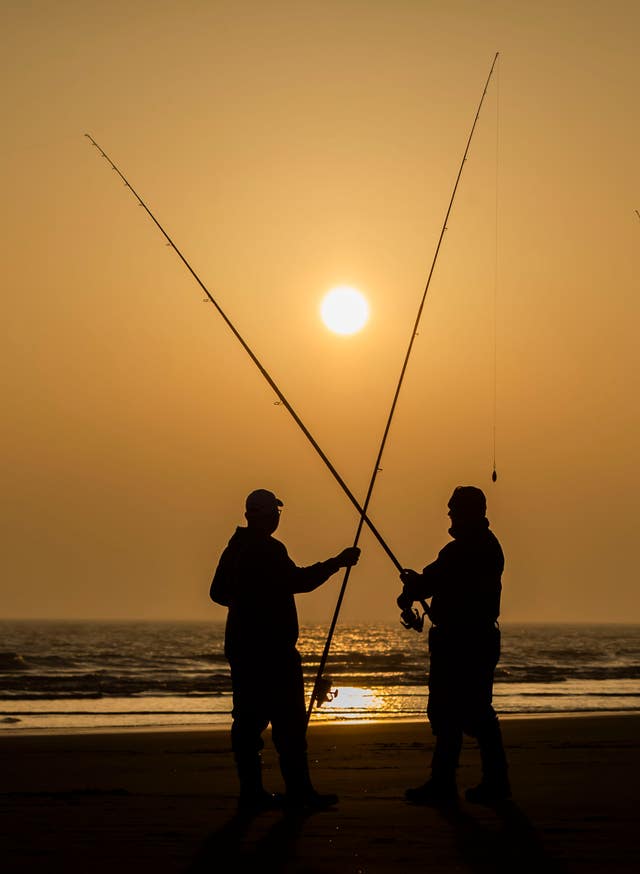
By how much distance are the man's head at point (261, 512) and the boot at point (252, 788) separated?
3.90ft

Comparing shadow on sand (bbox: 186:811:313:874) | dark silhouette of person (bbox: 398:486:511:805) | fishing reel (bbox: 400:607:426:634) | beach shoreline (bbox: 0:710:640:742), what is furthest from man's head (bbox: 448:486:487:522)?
beach shoreline (bbox: 0:710:640:742)

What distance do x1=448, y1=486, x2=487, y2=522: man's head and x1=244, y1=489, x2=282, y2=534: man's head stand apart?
3.29 feet

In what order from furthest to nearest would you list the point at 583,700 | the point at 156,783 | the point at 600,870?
the point at 583,700 → the point at 156,783 → the point at 600,870

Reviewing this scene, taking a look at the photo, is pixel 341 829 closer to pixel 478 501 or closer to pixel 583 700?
pixel 478 501

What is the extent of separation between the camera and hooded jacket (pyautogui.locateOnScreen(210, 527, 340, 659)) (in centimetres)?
729

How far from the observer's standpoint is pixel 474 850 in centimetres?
575

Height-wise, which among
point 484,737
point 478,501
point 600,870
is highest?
point 478,501

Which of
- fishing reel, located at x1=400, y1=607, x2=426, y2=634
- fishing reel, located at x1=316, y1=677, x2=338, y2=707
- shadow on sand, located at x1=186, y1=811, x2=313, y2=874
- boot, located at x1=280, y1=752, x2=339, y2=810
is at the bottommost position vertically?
shadow on sand, located at x1=186, y1=811, x2=313, y2=874

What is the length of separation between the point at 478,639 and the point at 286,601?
43.2 inches

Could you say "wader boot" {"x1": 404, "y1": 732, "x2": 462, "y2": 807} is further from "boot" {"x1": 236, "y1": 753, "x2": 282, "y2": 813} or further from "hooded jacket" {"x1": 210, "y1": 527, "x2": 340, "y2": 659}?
"hooded jacket" {"x1": 210, "y1": 527, "x2": 340, "y2": 659}

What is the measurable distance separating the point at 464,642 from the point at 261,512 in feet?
4.39

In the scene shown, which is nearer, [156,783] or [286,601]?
[286,601]

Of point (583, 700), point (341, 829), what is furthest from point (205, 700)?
point (341, 829)

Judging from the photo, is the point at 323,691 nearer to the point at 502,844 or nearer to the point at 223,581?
the point at 223,581
